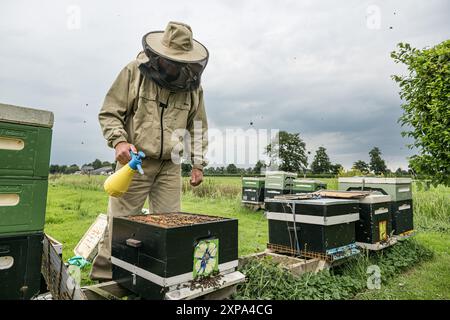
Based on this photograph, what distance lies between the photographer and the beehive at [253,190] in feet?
28.0

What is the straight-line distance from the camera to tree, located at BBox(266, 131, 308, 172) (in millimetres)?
50000

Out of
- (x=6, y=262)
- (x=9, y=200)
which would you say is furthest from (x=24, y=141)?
(x=6, y=262)

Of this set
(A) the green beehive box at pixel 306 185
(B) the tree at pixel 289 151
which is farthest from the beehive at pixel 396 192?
(B) the tree at pixel 289 151

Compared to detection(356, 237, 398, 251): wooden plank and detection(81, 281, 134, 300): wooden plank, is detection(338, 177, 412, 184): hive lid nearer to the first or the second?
detection(356, 237, 398, 251): wooden plank

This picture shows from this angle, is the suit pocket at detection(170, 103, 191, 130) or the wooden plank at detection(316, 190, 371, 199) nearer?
the suit pocket at detection(170, 103, 191, 130)

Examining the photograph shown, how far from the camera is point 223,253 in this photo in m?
2.11

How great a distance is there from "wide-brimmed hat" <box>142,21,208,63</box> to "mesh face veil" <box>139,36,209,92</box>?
0.04 m

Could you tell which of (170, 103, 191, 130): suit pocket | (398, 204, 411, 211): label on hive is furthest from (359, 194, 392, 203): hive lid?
(170, 103, 191, 130): suit pocket

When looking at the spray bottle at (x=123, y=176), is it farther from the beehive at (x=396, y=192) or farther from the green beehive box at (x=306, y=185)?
the green beehive box at (x=306, y=185)

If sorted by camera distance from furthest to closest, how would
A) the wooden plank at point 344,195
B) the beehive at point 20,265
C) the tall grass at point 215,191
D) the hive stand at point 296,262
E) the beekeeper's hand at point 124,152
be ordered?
the tall grass at point 215,191
the wooden plank at point 344,195
the hive stand at point 296,262
the beekeeper's hand at point 124,152
the beehive at point 20,265

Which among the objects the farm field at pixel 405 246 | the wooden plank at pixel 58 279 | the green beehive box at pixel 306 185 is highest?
the green beehive box at pixel 306 185

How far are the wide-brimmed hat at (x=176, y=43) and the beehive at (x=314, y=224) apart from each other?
65.7 inches

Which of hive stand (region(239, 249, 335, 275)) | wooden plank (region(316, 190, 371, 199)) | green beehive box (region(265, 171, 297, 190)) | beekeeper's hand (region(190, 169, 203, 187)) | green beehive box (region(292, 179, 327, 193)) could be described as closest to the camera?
hive stand (region(239, 249, 335, 275))

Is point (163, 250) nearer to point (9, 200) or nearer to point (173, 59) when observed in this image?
point (9, 200)
